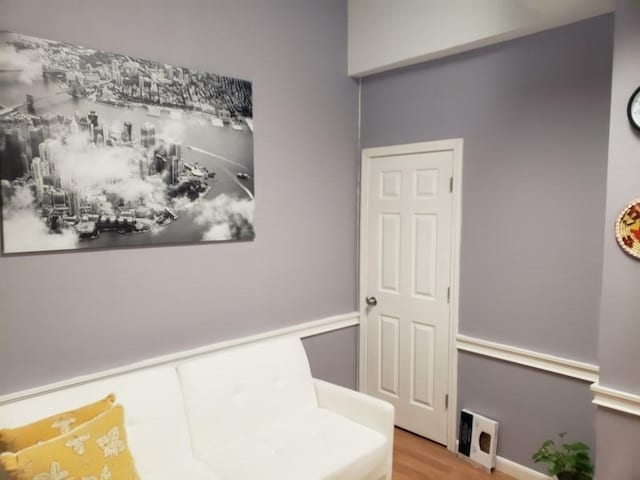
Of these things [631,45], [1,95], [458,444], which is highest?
[631,45]

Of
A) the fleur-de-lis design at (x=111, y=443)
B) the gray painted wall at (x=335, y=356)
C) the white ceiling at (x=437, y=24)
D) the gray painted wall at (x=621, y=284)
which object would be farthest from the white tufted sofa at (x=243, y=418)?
the white ceiling at (x=437, y=24)

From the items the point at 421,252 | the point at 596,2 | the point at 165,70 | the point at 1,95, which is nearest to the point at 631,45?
the point at 596,2

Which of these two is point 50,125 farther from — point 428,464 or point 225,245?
point 428,464

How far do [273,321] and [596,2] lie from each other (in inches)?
97.3

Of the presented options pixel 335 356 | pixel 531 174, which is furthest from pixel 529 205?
pixel 335 356

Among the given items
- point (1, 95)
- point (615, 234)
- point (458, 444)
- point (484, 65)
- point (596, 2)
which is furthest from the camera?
point (458, 444)

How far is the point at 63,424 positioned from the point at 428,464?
2.14 m

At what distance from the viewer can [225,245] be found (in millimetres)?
2658

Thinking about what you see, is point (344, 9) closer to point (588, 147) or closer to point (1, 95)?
point (588, 147)

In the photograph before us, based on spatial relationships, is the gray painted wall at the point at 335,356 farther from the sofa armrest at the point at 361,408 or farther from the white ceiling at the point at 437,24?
the white ceiling at the point at 437,24

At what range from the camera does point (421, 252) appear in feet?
10.3

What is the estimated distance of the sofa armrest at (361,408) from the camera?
2.36m

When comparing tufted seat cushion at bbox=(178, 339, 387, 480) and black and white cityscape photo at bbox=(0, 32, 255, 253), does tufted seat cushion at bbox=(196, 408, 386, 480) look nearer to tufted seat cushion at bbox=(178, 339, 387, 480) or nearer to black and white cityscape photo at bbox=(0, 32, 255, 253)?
tufted seat cushion at bbox=(178, 339, 387, 480)

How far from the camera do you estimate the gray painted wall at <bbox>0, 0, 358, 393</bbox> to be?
2.02 metres
